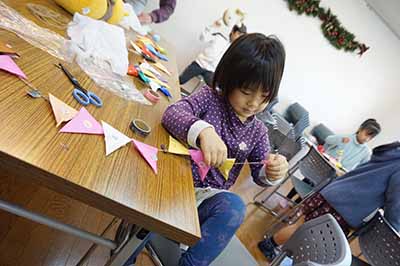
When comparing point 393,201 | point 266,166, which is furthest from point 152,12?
point 393,201

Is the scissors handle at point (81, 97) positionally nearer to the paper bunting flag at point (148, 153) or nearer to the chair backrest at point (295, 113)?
the paper bunting flag at point (148, 153)

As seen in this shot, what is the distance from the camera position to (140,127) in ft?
2.25

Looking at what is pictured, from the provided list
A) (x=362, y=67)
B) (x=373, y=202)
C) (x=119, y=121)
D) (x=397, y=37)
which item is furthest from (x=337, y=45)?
(x=119, y=121)

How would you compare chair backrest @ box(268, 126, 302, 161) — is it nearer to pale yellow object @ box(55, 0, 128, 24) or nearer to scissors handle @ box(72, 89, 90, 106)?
pale yellow object @ box(55, 0, 128, 24)

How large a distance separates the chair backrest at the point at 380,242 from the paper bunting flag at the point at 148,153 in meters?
1.44

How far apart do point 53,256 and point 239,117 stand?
0.93 meters

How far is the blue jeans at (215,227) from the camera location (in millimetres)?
734

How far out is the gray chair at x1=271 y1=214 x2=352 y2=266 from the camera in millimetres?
785

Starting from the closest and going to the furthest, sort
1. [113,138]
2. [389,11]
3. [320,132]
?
[113,138]
[389,11]
[320,132]

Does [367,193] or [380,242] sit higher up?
[367,193]

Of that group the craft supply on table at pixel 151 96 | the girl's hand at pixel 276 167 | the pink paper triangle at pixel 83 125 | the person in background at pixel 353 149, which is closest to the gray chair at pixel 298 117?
the person in background at pixel 353 149

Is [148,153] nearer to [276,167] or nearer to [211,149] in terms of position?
[211,149]

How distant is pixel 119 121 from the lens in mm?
660

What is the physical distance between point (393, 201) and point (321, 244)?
1.06 m
